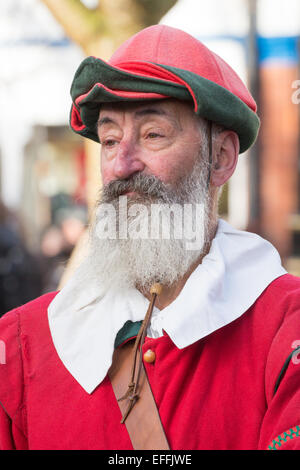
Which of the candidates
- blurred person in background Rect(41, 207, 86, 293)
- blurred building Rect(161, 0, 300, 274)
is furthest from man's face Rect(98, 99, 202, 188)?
blurred building Rect(161, 0, 300, 274)

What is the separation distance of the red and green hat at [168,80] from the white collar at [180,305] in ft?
1.51

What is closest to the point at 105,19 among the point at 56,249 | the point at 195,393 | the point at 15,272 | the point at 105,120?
the point at 105,120

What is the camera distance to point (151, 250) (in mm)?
2051

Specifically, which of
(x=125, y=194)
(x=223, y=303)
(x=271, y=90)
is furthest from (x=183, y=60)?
(x=271, y=90)

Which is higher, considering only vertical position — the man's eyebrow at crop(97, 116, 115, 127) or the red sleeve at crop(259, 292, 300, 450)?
the man's eyebrow at crop(97, 116, 115, 127)

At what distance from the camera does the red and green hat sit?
6.34ft

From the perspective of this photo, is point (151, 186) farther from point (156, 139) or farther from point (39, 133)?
point (39, 133)

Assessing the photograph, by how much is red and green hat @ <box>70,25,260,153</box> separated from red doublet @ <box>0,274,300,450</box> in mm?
627

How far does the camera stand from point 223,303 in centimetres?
189

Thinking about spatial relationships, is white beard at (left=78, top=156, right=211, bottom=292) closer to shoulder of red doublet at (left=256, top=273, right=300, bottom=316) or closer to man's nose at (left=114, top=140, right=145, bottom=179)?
man's nose at (left=114, top=140, right=145, bottom=179)

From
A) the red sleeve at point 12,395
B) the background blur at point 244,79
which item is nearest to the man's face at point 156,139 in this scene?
the red sleeve at point 12,395

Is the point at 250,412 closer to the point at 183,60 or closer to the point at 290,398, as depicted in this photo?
the point at 290,398
